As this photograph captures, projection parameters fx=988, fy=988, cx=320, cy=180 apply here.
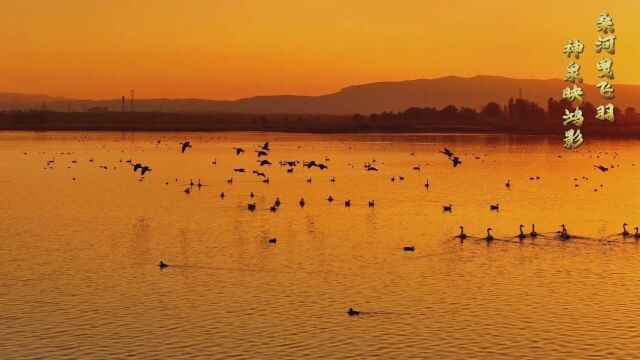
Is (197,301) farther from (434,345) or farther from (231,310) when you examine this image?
(434,345)

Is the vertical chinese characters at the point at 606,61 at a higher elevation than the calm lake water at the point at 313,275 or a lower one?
higher

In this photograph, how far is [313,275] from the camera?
49.7 m

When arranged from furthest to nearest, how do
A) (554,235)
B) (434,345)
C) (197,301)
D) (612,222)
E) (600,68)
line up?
(612,222) < (554,235) < (600,68) < (197,301) < (434,345)

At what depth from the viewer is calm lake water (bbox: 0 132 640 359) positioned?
36.3 metres

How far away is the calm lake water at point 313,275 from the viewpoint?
119 ft

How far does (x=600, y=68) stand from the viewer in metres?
56.9

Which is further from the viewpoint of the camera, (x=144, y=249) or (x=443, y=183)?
(x=443, y=183)

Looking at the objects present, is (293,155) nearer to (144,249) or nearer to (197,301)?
(144,249)

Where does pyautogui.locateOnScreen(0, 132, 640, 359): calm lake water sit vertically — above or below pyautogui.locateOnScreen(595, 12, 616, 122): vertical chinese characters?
below

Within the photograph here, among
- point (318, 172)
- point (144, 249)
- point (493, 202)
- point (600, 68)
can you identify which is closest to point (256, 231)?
point (144, 249)

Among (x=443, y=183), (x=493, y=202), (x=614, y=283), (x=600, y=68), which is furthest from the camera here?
(x=443, y=183)

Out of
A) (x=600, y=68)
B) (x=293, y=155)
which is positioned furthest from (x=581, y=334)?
(x=293, y=155)

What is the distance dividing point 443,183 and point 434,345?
7910cm

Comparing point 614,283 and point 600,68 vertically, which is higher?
point 600,68
